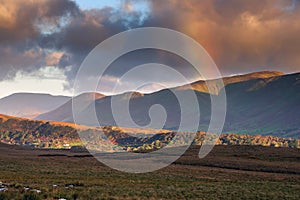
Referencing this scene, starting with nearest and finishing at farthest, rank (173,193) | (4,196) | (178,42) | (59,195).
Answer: (4,196), (59,195), (173,193), (178,42)

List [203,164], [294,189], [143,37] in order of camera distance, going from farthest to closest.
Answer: [143,37] < [203,164] < [294,189]

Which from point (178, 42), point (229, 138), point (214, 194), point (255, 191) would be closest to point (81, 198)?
A: point (214, 194)

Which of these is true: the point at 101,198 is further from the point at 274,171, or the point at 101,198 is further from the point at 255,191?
the point at 274,171

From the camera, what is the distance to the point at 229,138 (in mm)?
197500

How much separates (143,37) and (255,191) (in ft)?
292

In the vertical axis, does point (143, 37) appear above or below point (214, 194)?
above

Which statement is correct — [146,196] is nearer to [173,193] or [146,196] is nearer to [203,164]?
[173,193]

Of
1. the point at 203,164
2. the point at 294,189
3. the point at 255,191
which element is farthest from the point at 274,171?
the point at 255,191

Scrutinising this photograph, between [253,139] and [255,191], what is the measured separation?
17062cm

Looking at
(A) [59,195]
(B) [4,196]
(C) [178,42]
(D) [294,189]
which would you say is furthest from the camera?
(C) [178,42]

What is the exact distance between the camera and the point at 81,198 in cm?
2467

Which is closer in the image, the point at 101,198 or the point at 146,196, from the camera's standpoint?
the point at 101,198

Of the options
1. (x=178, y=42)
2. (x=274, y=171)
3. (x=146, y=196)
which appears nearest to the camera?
(x=146, y=196)

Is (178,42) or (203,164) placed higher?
(178,42)
